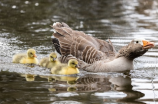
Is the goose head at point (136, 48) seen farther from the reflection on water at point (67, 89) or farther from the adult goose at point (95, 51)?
the reflection on water at point (67, 89)

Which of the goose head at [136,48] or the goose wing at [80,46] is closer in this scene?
the goose head at [136,48]

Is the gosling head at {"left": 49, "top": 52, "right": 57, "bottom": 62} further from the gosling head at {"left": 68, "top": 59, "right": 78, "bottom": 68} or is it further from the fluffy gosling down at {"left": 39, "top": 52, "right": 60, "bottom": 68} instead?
the gosling head at {"left": 68, "top": 59, "right": 78, "bottom": 68}

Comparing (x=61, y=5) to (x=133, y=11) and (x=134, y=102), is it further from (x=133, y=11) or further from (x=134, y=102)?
(x=134, y=102)

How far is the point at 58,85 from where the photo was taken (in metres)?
8.53

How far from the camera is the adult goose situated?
9539 millimetres

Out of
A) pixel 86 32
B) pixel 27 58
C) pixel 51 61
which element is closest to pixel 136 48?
pixel 51 61

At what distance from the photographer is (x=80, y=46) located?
10.3 metres

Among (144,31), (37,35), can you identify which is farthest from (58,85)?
(144,31)

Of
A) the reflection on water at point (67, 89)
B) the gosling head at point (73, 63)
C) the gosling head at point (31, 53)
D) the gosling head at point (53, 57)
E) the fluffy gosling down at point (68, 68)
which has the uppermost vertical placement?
the gosling head at point (31, 53)

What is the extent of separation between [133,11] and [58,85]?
1285 cm

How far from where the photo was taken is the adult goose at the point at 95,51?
9.54 metres

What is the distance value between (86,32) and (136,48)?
576 centimetres

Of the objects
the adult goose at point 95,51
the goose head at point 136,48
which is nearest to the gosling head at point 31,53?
the adult goose at point 95,51

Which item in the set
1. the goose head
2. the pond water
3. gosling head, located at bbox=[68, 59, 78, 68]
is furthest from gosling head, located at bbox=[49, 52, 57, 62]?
the goose head
